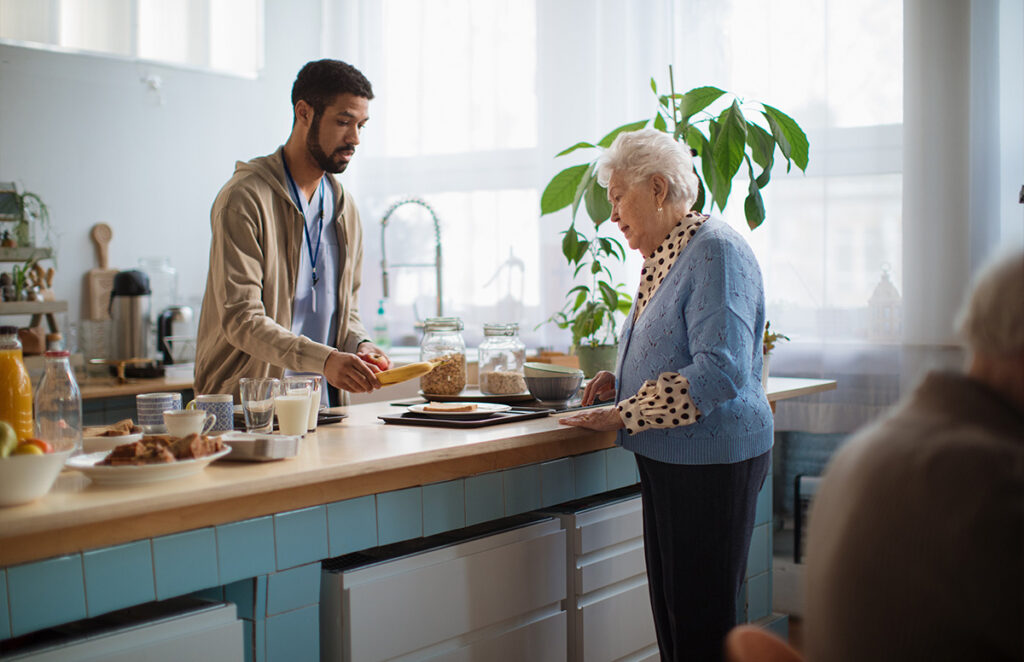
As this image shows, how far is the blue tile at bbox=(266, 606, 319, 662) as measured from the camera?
1.63 m

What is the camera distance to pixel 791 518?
155 inches

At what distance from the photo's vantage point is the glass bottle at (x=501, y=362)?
2570mm

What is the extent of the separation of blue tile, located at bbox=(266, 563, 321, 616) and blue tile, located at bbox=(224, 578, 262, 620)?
0.03 metres

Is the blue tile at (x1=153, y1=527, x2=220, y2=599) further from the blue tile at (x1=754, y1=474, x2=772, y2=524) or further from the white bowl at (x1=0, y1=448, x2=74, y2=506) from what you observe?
the blue tile at (x1=754, y1=474, x2=772, y2=524)

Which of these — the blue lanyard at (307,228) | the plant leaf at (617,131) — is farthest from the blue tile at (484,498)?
the plant leaf at (617,131)

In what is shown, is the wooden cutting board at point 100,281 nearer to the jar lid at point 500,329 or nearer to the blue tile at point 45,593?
the jar lid at point 500,329

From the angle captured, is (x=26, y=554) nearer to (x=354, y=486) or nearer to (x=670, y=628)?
(x=354, y=486)

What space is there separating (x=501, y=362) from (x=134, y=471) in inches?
50.5

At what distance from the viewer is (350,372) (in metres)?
2.13

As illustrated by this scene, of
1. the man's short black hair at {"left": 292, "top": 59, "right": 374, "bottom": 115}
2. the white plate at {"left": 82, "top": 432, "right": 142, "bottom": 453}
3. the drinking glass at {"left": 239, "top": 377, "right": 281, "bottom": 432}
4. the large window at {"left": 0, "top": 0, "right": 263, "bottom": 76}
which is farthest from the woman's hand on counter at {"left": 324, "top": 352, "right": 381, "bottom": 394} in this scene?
the large window at {"left": 0, "top": 0, "right": 263, "bottom": 76}

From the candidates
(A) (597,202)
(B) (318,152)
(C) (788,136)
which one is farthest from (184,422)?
→ (C) (788,136)

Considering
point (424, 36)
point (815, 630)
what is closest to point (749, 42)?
point (424, 36)

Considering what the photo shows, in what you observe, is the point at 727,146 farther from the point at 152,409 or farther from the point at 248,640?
the point at 248,640

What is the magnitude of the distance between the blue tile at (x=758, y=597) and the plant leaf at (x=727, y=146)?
1178 millimetres
